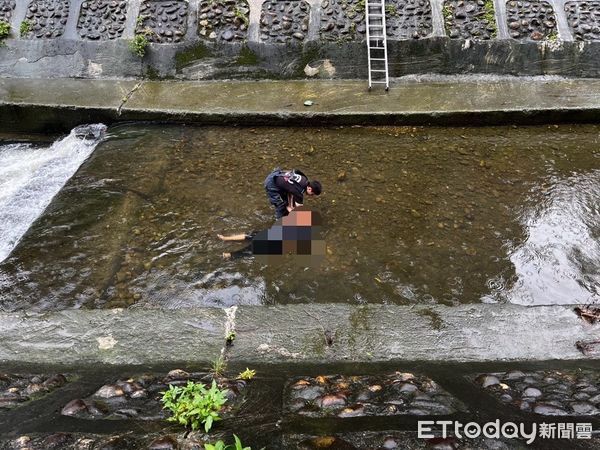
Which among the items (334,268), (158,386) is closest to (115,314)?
(158,386)

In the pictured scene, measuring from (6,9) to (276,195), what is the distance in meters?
7.79

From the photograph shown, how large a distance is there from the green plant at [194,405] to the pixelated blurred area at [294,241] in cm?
209

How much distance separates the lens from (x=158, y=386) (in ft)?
10.0

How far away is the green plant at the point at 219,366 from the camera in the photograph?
10.7 feet

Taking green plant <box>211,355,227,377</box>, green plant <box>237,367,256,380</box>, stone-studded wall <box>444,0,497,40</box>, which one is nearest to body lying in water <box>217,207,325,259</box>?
green plant <box>211,355,227,377</box>

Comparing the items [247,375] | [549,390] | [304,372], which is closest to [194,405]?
[247,375]

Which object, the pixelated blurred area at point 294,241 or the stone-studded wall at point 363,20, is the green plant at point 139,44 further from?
the pixelated blurred area at point 294,241

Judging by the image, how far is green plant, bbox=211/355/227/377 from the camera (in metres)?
3.26

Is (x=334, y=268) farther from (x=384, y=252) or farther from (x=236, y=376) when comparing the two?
(x=236, y=376)

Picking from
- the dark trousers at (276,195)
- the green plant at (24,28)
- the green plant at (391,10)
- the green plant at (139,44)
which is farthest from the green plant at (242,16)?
the dark trousers at (276,195)

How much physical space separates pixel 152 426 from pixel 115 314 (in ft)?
4.86

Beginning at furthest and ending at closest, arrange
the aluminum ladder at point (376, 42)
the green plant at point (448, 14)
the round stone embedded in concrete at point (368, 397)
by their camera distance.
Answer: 1. the green plant at point (448, 14)
2. the aluminum ladder at point (376, 42)
3. the round stone embedded in concrete at point (368, 397)

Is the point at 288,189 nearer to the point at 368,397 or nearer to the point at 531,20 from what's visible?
the point at 368,397

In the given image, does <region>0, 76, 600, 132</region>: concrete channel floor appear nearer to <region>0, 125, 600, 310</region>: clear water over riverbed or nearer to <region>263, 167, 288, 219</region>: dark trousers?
<region>0, 125, 600, 310</region>: clear water over riverbed
